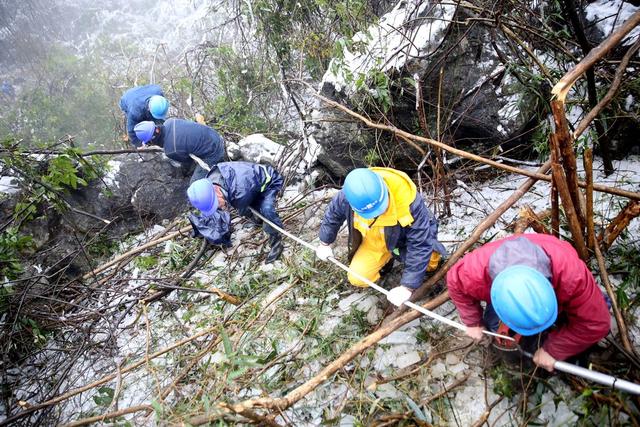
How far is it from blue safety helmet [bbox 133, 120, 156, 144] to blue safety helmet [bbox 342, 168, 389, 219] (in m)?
3.14

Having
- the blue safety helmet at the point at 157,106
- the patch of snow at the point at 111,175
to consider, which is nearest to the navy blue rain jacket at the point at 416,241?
the blue safety helmet at the point at 157,106

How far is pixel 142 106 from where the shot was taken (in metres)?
4.72

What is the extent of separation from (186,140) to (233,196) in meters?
1.55

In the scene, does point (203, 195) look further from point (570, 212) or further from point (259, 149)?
point (570, 212)

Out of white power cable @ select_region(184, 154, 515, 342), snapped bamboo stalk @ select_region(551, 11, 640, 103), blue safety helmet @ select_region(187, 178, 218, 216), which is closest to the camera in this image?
snapped bamboo stalk @ select_region(551, 11, 640, 103)

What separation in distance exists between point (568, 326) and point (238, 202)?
2.78 m

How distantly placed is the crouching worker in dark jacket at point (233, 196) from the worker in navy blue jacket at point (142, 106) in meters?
1.61

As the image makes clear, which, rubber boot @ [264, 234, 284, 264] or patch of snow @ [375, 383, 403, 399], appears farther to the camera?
rubber boot @ [264, 234, 284, 264]

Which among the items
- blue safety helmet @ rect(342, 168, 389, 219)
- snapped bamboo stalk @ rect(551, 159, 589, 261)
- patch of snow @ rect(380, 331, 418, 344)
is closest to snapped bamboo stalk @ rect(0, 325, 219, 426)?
patch of snow @ rect(380, 331, 418, 344)

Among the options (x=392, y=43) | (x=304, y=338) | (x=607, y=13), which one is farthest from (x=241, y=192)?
(x=607, y=13)

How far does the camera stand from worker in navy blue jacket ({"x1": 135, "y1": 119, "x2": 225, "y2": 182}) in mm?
4423

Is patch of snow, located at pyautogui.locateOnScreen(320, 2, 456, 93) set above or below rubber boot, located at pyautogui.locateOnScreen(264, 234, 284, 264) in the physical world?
→ above

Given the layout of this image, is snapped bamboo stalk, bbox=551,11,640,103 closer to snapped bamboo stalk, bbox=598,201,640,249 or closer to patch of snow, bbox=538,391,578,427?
snapped bamboo stalk, bbox=598,201,640,249

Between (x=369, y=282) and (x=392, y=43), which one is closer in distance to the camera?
(x=369, y=282)
